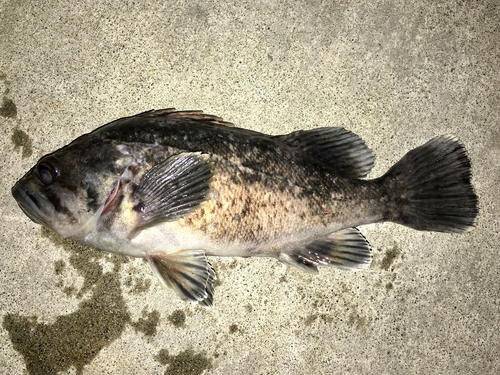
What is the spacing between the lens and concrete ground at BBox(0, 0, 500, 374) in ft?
8.87

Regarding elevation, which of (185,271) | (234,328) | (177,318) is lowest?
(234,328)

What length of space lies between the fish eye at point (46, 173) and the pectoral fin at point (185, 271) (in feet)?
2.32

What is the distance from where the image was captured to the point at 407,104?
2934 millimetres

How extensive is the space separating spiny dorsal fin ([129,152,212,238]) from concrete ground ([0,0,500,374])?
871 mm

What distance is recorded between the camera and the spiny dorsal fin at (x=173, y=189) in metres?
2.02

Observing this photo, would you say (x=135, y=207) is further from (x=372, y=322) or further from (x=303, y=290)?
(x=372, y=322)

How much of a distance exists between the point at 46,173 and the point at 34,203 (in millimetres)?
186

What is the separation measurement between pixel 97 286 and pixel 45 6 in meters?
2.24

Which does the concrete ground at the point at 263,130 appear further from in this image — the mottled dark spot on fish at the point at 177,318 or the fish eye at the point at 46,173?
the fish eye at the point at 46,173

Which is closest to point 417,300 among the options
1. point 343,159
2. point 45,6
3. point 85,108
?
point 343,159

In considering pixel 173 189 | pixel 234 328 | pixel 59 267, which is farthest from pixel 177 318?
pixel 173 189

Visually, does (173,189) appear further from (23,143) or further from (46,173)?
(23,143)

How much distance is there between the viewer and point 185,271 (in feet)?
7.18

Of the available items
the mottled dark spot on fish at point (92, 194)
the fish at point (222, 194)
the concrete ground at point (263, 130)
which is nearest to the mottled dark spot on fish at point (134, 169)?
the fish at point (222, 194)
